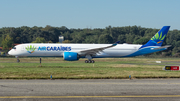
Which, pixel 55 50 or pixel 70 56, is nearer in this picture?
pixel 70 56

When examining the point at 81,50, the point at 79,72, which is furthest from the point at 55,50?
→ the point at 79,72

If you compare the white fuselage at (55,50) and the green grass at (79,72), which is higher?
the white fuselage at (55,50)

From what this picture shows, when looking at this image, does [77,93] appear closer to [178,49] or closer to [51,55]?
[51,55]

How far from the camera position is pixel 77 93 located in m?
12.5

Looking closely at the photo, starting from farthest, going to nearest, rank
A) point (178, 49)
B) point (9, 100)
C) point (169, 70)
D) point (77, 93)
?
point (178, 49) < point (169, 70) < point (77, 93) < point (9, 100)

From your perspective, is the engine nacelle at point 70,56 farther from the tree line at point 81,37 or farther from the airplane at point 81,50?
the tree line at point 81,37

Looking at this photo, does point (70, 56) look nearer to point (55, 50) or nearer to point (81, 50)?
point (81, 50)

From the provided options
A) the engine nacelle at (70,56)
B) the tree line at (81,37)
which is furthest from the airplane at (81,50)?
the tree line at (81,37)

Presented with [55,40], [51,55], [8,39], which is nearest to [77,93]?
[51,55]

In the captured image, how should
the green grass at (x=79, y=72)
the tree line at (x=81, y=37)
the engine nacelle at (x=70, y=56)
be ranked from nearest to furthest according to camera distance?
the green grass at (x=79, y=72) → the engine nacelle at (x=70, y=56) → the tree line at (x=81, y=37)

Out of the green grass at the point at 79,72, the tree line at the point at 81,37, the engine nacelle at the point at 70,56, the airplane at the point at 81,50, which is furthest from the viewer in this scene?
the tree line at the point at 81,37

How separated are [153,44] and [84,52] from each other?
13.4 m

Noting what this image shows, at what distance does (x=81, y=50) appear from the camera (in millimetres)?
41719

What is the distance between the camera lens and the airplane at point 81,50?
132 ft
